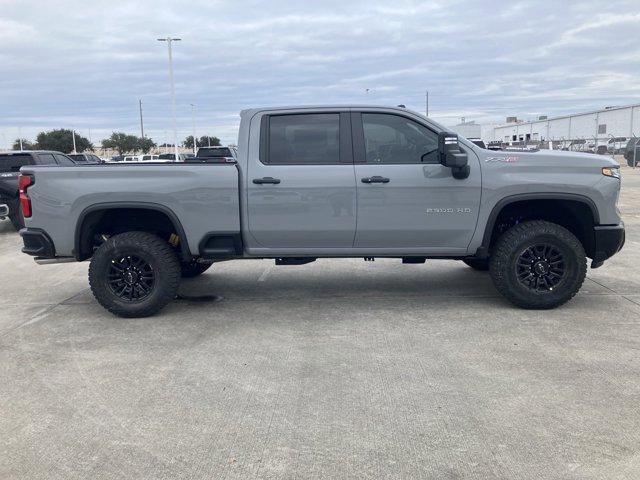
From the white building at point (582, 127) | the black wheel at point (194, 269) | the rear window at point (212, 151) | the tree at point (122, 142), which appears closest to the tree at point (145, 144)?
the tree at point (122, 142)

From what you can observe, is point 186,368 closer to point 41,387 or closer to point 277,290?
point 41,387

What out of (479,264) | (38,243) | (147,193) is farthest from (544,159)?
(38,243)

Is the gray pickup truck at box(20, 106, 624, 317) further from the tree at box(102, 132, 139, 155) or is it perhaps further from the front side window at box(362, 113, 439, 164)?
the tree at box(102, 132, 139, 155)

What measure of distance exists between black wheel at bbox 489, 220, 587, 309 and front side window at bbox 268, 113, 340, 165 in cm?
193

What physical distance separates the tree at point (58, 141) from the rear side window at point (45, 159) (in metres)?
57.0

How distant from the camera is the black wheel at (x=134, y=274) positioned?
19.0 feet

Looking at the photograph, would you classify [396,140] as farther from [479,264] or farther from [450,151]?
[479,264]

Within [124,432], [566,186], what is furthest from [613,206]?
[124,432]

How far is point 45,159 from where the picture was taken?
13.6 metres

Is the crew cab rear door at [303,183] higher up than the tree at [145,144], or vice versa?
the tree at [145,144]

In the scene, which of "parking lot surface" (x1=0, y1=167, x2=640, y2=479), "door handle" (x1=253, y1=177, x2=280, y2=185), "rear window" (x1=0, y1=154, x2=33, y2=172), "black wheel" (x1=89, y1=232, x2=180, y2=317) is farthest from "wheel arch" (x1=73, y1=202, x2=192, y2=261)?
"rear window" (x1=0, y1=154, x2=33, y2=172)

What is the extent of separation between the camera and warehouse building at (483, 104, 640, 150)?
183ft

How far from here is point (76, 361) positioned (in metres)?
4.74

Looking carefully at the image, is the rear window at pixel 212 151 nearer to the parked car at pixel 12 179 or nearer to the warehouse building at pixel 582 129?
the parked car at pixel 12 179
